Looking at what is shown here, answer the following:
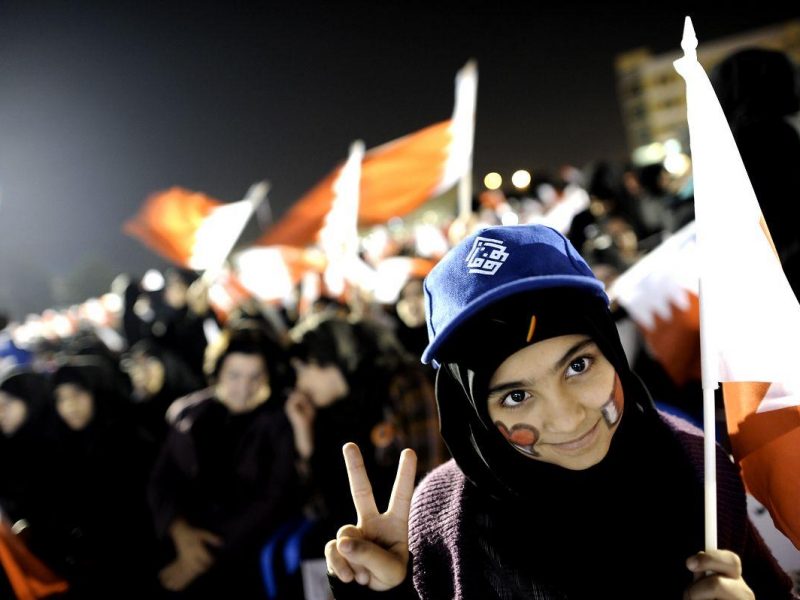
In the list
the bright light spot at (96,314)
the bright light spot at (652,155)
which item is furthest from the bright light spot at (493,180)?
the bright light spot at (96,314)

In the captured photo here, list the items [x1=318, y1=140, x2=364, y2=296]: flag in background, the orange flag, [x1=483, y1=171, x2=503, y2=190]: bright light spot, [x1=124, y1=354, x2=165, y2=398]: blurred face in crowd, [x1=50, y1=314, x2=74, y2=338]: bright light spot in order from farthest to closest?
[x1=483, y1=171, x2=503, y2=190]: bright light spot → [x1=50, y1=314, x2=74, y2=338]: bright light spot → [x1=124, y1=354, x2=165, y2=398]: blurred face in crowd → [x1=318, y1=140, x2=364, y2=296]: flag in background → the orange flag

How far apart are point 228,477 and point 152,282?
507 cm

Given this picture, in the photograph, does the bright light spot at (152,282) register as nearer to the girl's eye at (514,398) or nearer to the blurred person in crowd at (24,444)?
the blurred person in crowd at (24,444)

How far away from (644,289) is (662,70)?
9467 cm

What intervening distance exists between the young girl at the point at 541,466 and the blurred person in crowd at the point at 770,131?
1393mm

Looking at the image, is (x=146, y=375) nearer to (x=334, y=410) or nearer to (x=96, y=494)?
(x=96, y=494)

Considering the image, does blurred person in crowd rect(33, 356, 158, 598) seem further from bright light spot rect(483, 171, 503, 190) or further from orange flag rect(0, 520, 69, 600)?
bright light spot rect(483, 171, 503, 190)

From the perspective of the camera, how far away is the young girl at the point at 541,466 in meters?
1.32

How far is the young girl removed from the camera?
4.33 ft

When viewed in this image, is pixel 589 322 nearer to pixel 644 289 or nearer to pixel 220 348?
pixel 644 289

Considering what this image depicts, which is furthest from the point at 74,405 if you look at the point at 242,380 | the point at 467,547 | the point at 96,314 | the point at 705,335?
the point at 96,314

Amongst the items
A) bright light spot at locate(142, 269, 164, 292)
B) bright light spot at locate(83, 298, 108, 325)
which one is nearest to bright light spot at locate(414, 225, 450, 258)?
bright light spot at locate(142, 269, 164, 292)

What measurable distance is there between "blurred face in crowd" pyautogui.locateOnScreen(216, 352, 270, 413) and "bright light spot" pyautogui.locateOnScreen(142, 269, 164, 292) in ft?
13.9

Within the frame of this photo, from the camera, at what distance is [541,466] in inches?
54.7
